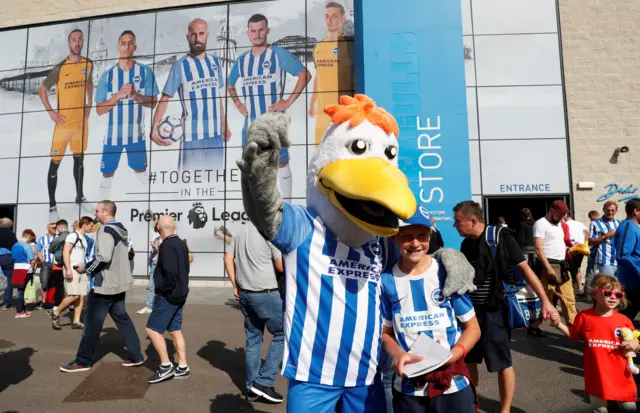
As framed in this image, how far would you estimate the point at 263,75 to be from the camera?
40.8ft

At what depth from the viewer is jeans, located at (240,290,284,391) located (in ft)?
13.2

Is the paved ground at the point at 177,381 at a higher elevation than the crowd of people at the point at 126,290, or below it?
below

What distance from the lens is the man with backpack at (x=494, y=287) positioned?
3.31 m

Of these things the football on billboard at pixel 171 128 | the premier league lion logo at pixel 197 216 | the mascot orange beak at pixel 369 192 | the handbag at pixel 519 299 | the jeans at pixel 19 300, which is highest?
the football on billboard at pixel 171 128

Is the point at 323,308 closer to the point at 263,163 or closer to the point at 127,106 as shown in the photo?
the point at 263,163

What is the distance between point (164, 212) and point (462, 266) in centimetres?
1170

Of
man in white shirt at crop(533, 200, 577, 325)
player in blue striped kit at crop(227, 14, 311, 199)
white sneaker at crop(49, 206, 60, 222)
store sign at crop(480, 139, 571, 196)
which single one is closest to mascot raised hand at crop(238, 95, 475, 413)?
man in white shirt at crop(533, 200, 577, 325)

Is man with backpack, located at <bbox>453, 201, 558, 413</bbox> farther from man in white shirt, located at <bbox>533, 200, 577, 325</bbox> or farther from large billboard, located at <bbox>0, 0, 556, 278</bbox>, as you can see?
large billboard, located at <bbox>0, 0, 556, 278</bbox>

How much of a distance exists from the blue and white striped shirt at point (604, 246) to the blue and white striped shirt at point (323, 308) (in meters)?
5.58

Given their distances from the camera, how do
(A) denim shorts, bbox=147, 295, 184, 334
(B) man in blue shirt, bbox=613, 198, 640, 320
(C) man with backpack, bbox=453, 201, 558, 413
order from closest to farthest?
1. (C) man with backpack, bbox=453, 201, 558, 413
2. (A) denim shorts, bbox=147, 295, 184, 334
3. (B) man in blue shirt, bbox=613, 198, 640, 320

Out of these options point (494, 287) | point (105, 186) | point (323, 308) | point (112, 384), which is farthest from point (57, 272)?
point (494, 287)

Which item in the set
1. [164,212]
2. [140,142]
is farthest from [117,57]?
[164,212]

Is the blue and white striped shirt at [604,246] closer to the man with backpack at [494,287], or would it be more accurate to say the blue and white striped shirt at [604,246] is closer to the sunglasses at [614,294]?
the sunglasses at [614,294]

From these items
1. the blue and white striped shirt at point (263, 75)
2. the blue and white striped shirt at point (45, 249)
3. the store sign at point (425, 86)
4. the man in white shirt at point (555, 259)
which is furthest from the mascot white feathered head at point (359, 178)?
the blue and white striped shirt at point (263, 75)
